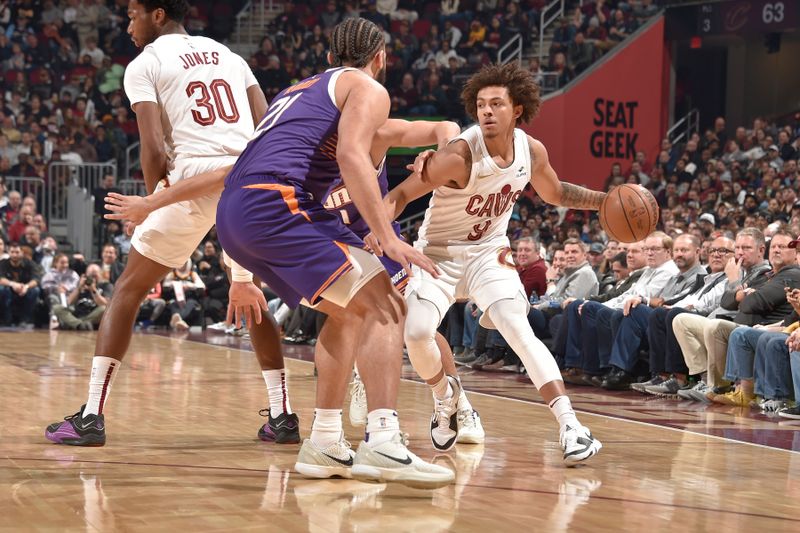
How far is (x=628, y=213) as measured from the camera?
516 centimetres

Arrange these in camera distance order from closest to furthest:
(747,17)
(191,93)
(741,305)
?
1. (191,93)
2. (741,305)
3. (747,17)

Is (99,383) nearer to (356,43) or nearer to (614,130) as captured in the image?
(356,43)

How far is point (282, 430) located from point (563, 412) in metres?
1.28

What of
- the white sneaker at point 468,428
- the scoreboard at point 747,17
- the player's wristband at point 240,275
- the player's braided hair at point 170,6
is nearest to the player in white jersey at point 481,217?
the white sneaker at point 468,428

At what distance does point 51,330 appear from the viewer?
13.2 metres

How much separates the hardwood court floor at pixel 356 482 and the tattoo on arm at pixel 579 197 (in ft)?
3.77

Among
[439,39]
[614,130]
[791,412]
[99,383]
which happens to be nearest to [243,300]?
[99,383]

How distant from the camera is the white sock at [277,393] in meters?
5.17

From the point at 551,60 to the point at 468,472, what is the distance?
16132 millimetres

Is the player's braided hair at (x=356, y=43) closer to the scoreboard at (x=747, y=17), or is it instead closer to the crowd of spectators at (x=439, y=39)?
the crowd of spectators at (x=439, y=39)

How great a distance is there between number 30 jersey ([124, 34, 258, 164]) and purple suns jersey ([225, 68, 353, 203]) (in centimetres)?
103

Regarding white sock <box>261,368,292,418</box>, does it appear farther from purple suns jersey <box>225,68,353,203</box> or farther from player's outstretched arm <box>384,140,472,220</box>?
purple suns jersey <box>225,68,353,203</box>

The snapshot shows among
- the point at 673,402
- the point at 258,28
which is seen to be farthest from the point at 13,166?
the point at 673,402

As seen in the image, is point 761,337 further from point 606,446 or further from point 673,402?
point 606,446
